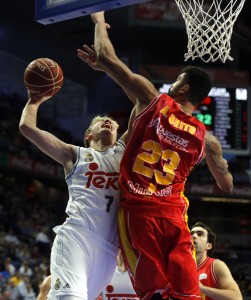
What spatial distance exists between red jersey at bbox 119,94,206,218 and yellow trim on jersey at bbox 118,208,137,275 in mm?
78

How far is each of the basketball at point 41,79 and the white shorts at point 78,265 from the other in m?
0.88

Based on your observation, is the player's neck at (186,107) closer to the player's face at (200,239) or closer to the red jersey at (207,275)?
the player's face at (200,239)

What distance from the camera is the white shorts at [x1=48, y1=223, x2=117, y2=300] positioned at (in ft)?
11.8

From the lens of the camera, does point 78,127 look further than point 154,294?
Yes

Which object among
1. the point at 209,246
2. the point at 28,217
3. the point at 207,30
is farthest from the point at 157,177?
the point at 28,217

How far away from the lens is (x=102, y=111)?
2208cm

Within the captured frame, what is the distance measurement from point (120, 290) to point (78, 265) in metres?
1.53

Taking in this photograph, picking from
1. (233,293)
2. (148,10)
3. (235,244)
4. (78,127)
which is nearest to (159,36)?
(148,10)

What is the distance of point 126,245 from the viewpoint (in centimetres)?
362

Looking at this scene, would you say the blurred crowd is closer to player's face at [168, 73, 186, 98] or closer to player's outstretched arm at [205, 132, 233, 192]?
player's outstretched arm at [205, 132, 233, 192]

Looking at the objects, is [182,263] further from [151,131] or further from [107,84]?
[107,84]

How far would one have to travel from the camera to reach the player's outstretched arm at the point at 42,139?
3834 millimetres

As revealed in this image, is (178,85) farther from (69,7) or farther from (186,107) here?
(69,7)

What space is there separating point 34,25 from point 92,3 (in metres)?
18.1
